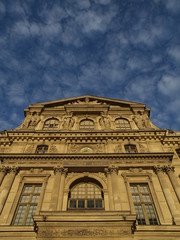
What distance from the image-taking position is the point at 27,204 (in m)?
15.9

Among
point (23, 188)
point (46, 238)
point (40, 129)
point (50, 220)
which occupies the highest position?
point (40, 129)

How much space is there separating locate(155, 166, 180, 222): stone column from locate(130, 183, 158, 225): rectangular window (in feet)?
4.04

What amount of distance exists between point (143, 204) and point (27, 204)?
8935mm

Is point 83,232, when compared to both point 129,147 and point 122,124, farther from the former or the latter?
point 122,124

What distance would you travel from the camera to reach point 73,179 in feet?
57.5

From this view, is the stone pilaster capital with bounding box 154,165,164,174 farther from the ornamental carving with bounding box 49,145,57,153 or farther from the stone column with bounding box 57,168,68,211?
the ornamental carving with bounding box 49,145,57,153

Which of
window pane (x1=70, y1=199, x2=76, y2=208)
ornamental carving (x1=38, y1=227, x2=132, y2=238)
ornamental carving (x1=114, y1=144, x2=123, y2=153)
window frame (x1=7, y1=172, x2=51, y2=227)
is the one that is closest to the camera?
ornamental carving (x1=38, y1=227, x2=132, y2=238)

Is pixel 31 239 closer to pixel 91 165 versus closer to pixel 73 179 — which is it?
pixel 73 179

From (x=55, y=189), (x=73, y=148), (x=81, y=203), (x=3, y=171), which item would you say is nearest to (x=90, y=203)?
(x=81, y=203)

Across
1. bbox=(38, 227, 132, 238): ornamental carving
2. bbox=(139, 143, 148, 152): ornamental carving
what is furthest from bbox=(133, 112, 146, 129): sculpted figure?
bbox=(38, 227, 132, 238): ornamental carving

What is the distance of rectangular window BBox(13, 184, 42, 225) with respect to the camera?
14.9 metres

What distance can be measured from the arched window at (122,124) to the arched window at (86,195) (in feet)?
29.7

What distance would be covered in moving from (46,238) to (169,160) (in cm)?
1233

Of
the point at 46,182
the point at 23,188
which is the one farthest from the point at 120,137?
the point at 23,188
